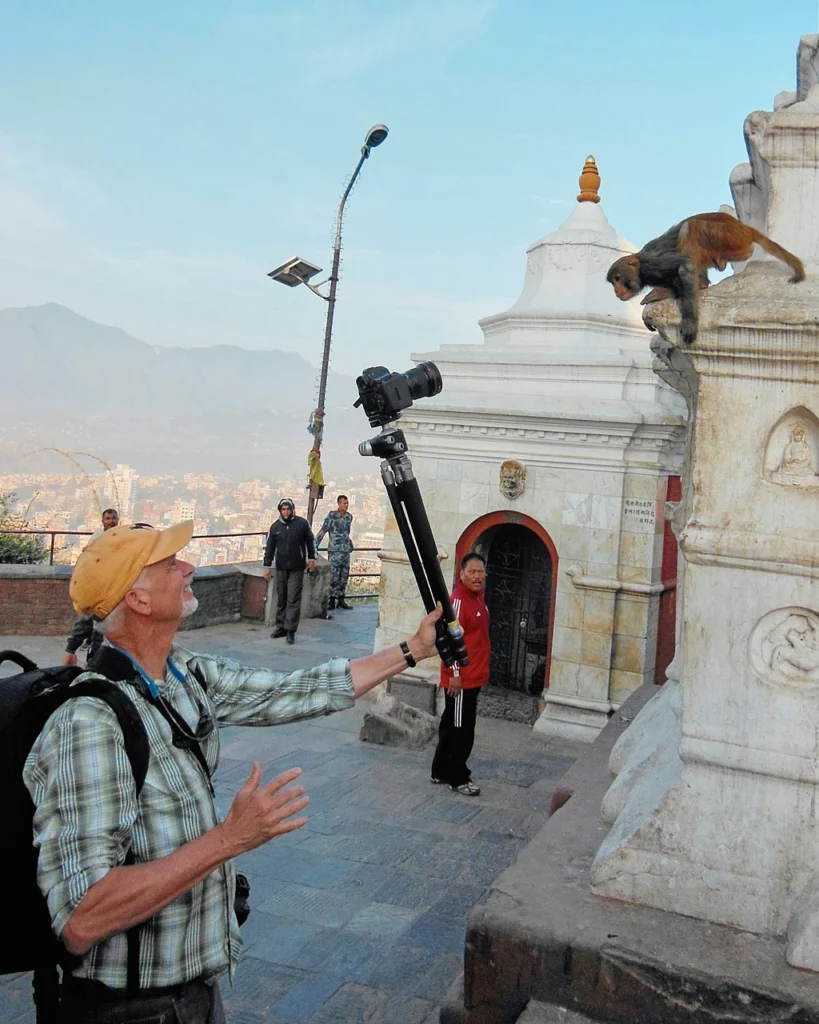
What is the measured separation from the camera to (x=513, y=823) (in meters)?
6.67

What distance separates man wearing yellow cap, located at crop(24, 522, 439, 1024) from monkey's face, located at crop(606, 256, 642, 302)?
1671 millimetres

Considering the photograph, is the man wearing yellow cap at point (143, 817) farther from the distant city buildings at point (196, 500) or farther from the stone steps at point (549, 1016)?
the distant city buildings at point (196, 500)

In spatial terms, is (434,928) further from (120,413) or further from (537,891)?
(120,413)

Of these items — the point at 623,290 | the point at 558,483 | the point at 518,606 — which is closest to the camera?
the point at 623,290

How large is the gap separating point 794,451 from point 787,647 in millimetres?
594

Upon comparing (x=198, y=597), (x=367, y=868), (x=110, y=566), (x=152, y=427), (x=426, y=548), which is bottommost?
(x=367, y=868)

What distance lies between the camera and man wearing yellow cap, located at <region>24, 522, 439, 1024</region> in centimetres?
194

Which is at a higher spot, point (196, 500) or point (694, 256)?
point (196, 500)

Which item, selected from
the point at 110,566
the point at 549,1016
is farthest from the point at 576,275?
the point at 110,566

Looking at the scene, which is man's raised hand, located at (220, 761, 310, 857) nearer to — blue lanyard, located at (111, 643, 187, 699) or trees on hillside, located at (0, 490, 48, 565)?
blue lanyard, located at (111, 643, 187, 699)

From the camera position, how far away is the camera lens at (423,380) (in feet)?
9.75

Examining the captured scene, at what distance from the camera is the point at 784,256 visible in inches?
112

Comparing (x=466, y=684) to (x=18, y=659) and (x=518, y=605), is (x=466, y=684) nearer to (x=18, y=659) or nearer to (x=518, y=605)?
(x=518, y=605)

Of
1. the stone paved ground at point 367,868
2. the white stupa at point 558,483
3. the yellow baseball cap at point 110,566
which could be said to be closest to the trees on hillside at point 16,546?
the white stupa at point 558,483
